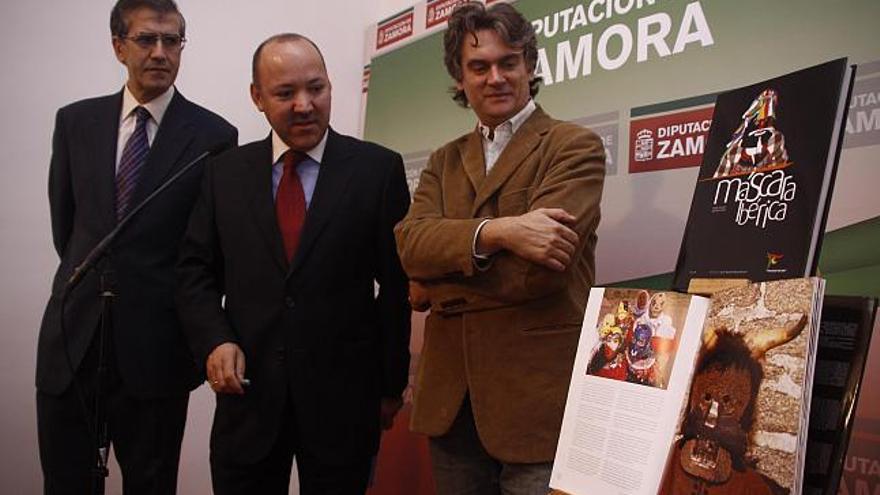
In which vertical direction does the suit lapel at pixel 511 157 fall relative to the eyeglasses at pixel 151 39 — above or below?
below

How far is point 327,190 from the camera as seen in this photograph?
6.70 feet

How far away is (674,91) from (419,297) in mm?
1115

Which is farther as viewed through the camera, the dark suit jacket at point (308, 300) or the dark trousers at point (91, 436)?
the dark trousers at point (91, 436)

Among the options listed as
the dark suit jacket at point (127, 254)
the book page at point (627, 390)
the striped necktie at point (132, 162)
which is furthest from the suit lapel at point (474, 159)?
the striped necktie at point (132, 162)

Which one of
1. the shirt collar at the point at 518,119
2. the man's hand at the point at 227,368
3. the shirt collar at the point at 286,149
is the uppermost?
the shirt collar at the point at 518,119

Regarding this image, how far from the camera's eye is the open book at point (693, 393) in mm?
933

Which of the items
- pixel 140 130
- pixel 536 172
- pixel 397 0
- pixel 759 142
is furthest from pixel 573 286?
pixel 397 0

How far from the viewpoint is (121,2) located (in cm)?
253

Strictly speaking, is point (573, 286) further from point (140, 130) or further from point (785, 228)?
point (140, 130)

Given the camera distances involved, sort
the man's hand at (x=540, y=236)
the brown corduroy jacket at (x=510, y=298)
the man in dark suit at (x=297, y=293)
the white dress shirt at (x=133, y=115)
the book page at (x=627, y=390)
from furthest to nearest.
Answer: the white dress shirt at (x=133, y=115) < the man in dark suit at (x=297, y=293) < the brown corduroy jacket at (x=510, y=298) < the man's hand at (x=540, y=236) < the book page at (x=627, y=390)

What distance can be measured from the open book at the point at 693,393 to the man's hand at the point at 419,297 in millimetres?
582

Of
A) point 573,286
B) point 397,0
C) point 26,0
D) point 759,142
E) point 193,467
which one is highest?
point 397,0

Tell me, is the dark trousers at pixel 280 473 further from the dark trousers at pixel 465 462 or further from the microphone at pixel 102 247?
the microphone at pixel 102 247

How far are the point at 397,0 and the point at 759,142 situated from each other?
2.88m
